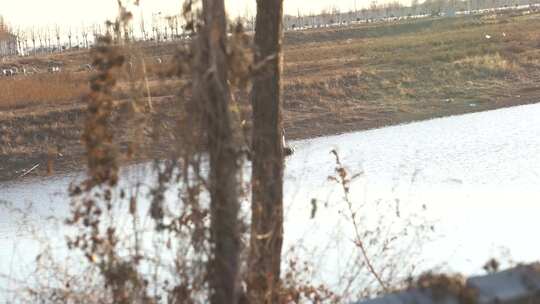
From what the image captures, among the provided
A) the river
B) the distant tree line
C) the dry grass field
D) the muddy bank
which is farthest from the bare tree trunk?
the distant tree line

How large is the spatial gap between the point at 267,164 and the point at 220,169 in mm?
1568

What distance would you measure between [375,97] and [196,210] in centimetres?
2242

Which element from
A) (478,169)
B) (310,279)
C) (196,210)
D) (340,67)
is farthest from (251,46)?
(340,67)

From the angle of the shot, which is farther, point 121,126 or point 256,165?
point 256,165

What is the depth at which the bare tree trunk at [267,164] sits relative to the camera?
6.32m

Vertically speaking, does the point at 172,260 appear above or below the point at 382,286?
above

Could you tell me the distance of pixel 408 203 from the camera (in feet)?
38.5

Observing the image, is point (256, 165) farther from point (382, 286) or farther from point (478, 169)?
point (478, 169)

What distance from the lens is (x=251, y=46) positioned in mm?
5777

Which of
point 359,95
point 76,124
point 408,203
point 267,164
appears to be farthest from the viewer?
point 359,95

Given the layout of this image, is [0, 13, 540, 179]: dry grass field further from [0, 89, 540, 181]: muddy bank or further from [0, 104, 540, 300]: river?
[0, 104, 540, 300]: river

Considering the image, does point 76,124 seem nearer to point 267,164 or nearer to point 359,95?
point 359,95

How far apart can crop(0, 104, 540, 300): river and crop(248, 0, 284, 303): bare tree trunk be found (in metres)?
0.32

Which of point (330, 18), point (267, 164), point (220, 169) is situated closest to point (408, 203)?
point (267, 164)
